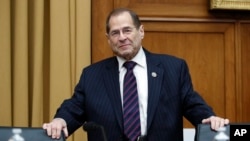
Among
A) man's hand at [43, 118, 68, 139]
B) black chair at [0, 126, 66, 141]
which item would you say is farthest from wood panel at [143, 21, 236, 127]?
black chair at [0, 126, 66, 141]

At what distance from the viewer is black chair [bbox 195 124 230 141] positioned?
1.50 meters

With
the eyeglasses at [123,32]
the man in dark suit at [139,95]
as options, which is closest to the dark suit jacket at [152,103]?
the man in dark suit at [139,95]

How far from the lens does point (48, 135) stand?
1.53 meters

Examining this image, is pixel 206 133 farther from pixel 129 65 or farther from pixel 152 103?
pixel 129 65

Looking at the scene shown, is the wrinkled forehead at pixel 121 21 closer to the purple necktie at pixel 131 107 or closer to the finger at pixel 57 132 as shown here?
the purple necktie at pixel 131 107

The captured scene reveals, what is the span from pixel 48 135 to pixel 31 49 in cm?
123

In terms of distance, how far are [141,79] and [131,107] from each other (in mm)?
155

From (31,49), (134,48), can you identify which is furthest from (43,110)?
(134,48)

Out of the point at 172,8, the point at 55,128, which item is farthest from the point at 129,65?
the point at 172,8

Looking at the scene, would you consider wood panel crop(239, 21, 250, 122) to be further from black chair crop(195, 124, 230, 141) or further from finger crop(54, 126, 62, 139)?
finger crop(54, 126, 62, 139)

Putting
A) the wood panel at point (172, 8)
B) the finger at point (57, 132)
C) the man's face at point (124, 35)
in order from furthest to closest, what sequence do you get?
the wood panel at point (172, 8) → the man's face at point (124, 35) → the finger at point (57, 132)

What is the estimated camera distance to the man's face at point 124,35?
6.48 feet

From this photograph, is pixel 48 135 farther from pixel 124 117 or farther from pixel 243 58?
pixel 243 58

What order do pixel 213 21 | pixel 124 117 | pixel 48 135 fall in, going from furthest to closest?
pixel 213 21 → pixel 124 117 → pixel 48 135
